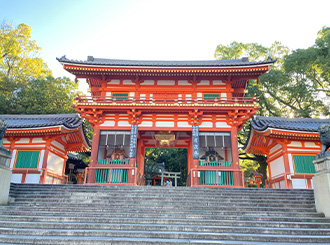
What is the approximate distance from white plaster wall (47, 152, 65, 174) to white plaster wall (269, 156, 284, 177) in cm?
1513

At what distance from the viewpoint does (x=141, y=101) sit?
1531 centimetres

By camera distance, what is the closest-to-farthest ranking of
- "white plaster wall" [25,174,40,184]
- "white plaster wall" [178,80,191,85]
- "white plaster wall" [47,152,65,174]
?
1. "white plaster wall" [25,174,40,184]
2. "white plaster wall" [47,152,65,174]
3. "white plaster wall" [178,80,191,85]

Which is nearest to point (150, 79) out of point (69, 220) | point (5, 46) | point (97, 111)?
point (97, 111)

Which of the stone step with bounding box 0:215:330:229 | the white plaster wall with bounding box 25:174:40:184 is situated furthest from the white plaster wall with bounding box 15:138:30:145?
the stone step with bounding box 0:215:330:229

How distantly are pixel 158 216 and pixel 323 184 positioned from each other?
5.67m

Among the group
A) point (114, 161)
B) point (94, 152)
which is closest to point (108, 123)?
point (94, 152)

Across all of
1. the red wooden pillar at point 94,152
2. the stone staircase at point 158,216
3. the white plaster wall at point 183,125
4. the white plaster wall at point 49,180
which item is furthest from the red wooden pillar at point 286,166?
the white plaster wall at point 49,180

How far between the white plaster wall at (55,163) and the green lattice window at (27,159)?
76 centimetres

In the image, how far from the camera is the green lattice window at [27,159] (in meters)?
14.3

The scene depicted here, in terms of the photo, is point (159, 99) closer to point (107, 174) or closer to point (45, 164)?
point (107, 174)

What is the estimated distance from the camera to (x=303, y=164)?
1397 centimetres

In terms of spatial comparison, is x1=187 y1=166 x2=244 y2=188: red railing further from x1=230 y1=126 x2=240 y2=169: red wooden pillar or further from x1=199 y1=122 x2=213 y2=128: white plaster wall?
x1=199 y1=122 x2=213 y2=128: white plaster wall

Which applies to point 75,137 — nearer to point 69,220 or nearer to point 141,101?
point 141,101

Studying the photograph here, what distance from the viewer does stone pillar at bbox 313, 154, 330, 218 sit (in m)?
7.43
